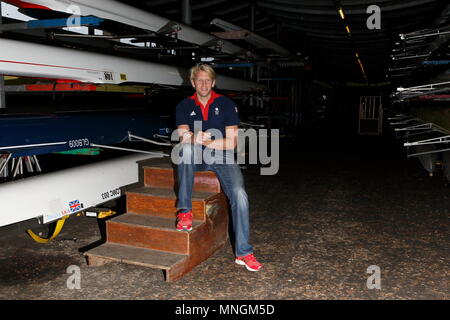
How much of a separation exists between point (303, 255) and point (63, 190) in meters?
2.59

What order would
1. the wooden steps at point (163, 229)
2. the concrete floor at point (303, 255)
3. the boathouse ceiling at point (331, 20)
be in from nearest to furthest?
the concrete floor at point (303, 255), the wooden steps at point (163, 229), the boathouse ceiling at point (331, 20)

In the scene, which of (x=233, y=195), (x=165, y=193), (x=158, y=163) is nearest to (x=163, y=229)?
(x=165, y=193)

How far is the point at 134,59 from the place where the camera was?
5926mm

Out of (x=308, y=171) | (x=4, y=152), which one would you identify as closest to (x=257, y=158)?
(x=308, y=171)

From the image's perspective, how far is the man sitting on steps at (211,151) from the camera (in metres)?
3.72

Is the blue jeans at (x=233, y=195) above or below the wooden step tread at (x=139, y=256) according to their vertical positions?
above

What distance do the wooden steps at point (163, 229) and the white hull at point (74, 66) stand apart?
1.43 m

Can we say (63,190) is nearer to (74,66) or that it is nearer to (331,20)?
(74,66)

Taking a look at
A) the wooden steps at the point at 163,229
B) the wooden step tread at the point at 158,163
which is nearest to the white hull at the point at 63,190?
the wooden step tread at the point at 158,163

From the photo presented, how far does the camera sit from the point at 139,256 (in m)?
3.54

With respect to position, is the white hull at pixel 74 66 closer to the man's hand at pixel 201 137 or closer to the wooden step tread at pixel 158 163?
the wooden step tread at pixel 158 163

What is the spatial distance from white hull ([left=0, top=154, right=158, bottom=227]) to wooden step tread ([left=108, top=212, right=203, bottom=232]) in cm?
70

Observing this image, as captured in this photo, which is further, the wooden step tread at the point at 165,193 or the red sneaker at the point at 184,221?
the wooden step tread at the point at 165,193
